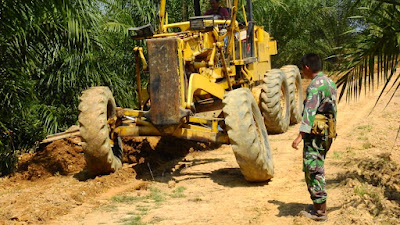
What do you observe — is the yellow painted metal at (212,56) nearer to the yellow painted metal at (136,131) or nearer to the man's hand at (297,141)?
the yellow painted metal at (136,131)

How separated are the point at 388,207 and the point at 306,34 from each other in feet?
57.6

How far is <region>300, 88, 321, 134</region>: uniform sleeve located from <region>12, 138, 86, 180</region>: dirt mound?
172 inches

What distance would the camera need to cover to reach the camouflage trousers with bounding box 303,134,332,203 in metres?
5.16

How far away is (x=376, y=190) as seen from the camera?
5.95 metres

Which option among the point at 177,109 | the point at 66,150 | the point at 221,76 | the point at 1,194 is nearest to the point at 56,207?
the point at 1,194

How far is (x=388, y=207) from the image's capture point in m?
5.39

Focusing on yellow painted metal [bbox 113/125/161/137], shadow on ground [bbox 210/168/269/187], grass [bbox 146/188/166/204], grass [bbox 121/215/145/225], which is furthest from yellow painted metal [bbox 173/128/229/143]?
grass [bbox 121/215/145/225]

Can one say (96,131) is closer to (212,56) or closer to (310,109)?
(212,56)

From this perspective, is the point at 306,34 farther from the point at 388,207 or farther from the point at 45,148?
the point at 388,207

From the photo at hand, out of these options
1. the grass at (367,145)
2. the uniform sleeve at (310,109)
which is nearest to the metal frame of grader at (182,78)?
the uniform sleeve at (310,109)

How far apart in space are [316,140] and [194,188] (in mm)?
2277

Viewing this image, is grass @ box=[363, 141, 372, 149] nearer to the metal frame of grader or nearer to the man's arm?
the metal frame of grader

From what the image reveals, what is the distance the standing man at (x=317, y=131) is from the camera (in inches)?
202

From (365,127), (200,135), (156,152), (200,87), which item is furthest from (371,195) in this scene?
(365,127)
